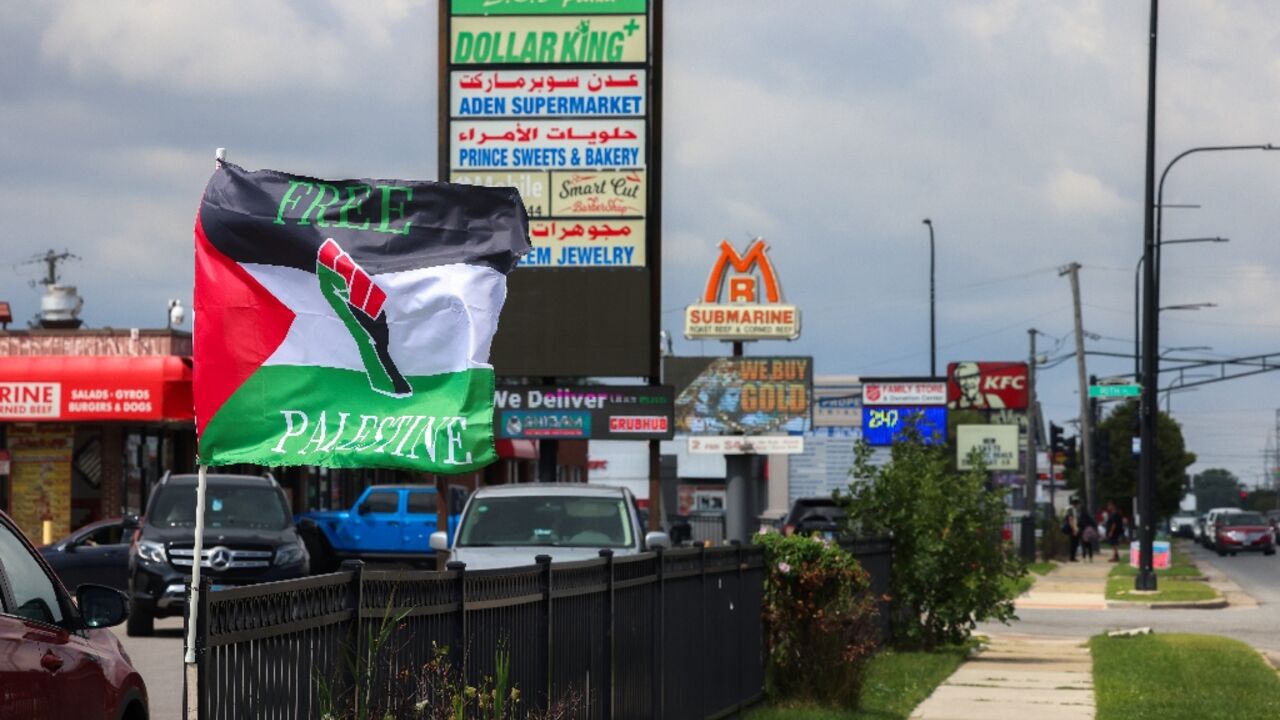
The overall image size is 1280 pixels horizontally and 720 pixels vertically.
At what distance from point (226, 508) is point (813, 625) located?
10.2 meters

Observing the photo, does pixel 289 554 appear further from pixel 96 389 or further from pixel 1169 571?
pixel 1169 571

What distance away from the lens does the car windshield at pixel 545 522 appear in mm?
17078

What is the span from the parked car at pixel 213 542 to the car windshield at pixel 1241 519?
53.7 m

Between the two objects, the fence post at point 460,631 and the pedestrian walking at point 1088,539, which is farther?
the pedestrian walking at point 1088,539

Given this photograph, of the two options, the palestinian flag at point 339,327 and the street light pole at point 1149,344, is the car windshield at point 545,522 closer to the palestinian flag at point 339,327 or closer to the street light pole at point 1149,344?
the palestinian flag at point 339,327

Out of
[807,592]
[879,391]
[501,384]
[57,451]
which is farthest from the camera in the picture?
[879,391]

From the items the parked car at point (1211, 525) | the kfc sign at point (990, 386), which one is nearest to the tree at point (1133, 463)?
the parked car at point (1211, 525)

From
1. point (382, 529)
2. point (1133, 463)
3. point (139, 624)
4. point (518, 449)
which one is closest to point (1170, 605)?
point (382, 529)

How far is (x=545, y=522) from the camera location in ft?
56.6

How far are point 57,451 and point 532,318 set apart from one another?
18812mm

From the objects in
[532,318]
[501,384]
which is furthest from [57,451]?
[532,318]

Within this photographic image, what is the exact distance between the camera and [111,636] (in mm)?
7535

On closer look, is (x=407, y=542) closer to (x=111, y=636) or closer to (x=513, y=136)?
(x=513, y=136)

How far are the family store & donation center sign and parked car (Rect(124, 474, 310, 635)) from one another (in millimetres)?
5791
